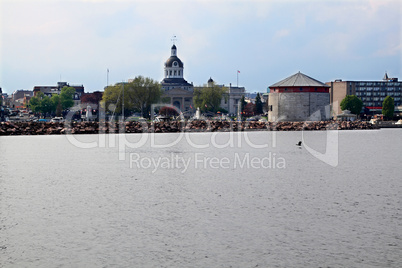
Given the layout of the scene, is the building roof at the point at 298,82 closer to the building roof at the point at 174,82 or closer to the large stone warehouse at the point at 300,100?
the large stone warehouse at the point at 300,100

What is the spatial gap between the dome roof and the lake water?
138 metres

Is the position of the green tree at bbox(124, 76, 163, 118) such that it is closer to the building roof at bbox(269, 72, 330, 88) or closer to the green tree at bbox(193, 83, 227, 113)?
the green tree at bbox(193, 83, 227, 113)

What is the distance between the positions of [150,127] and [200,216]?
Result: 49039 mm

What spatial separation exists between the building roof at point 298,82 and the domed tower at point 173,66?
7911 centimetres

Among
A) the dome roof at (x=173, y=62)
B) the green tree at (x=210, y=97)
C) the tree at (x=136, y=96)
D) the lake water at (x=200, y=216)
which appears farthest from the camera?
the dome roof at (x=173, y=62)

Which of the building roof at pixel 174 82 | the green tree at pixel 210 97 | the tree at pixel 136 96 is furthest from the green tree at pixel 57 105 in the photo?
the building roof at pixel 174 82

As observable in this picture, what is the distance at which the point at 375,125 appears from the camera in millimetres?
77750

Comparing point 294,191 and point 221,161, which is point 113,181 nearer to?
point 294,191

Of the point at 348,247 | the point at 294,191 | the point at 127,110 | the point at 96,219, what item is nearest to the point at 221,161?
the point at 294,191

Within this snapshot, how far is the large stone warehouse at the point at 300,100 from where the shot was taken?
79.3 meters

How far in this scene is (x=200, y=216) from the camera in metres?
11.8

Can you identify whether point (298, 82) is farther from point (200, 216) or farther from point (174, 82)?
point (174, 82)

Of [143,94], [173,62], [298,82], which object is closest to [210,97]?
[143,94]

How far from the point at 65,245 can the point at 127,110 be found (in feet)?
316
